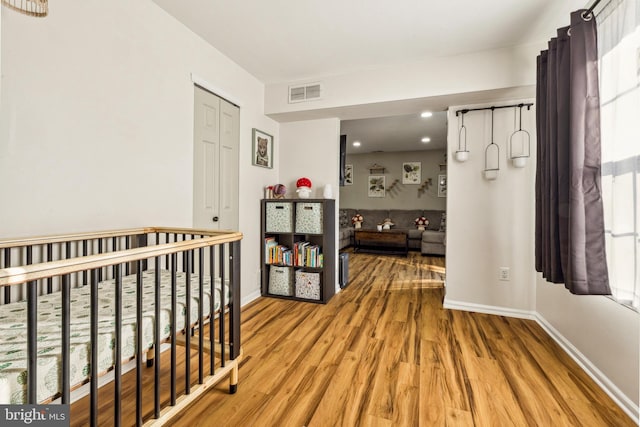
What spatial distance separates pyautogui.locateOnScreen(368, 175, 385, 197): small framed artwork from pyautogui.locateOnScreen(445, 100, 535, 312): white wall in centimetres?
436

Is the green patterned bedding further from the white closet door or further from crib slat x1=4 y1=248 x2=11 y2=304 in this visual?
the white closet door

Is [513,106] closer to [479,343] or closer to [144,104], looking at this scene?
[479,343]

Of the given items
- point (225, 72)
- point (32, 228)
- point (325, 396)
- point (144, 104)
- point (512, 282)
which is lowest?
point (325, 396)

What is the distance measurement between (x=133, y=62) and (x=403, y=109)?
2404mm

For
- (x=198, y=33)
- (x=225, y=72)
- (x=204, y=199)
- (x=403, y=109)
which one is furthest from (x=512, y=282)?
(x=198, y=33)

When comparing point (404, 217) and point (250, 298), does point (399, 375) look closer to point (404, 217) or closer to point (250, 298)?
point (250, 298)

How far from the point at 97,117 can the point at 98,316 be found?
3.87ft

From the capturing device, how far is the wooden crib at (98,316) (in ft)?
2.69

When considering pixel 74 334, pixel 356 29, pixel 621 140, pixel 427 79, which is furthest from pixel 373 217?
pixel 74 334

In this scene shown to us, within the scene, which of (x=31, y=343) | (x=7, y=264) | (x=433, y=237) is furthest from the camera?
(x=433, y=237)

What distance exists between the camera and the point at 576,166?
5.16ft

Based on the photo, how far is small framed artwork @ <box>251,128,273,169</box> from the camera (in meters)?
3.14

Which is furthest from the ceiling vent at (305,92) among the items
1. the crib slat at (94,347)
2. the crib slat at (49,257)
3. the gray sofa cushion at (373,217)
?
the gray sofa cushion at (373,217)

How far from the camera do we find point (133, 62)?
1894 mm
